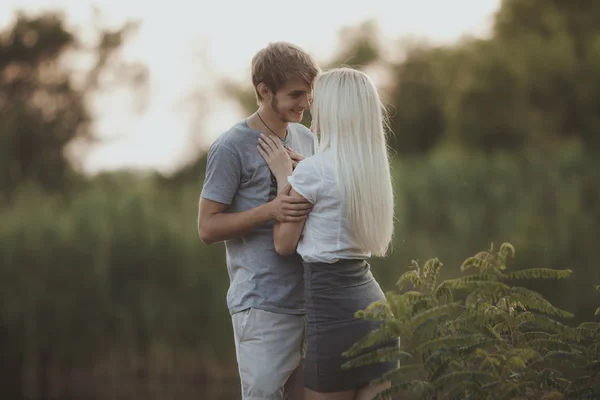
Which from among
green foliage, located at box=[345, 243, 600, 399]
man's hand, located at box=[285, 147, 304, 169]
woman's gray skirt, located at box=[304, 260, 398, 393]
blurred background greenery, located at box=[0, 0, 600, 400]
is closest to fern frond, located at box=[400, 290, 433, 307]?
green foliage, located at box=[345, 243, 600, 399]

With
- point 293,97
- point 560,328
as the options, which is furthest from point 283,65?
point 560,328

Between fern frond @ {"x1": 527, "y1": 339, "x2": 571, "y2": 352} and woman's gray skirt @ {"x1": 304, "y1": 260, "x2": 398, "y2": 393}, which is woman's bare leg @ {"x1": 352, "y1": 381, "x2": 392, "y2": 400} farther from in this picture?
fern frond @ {"x1": 527, "y1": 339, "x2": 571, "y2": 352}

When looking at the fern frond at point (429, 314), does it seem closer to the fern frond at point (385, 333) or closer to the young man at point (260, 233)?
the fern frond at point (385, 333)

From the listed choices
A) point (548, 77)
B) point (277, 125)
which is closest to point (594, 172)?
point (277, 125)

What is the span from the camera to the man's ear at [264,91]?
307 centimetres

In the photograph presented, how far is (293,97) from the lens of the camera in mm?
3029

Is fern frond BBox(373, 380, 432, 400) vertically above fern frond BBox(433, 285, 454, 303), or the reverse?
fern frond BBox(433, 285, 454, 303)

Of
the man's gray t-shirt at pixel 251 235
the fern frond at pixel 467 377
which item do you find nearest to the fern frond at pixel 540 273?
the fern frond at pixel 467 377

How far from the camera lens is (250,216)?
2965 millimetres

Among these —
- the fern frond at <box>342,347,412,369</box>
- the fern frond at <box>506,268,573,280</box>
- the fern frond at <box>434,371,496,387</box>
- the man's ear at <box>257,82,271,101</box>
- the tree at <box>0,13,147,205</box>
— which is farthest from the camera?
the tree at <box>0,13,147,205</box>

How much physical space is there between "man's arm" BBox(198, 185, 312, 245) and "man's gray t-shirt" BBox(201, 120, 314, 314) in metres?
0.05

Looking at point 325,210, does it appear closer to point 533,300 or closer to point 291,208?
point 291,208

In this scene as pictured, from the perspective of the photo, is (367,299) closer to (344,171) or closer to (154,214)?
(344,171)

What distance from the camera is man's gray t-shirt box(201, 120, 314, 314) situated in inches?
119
